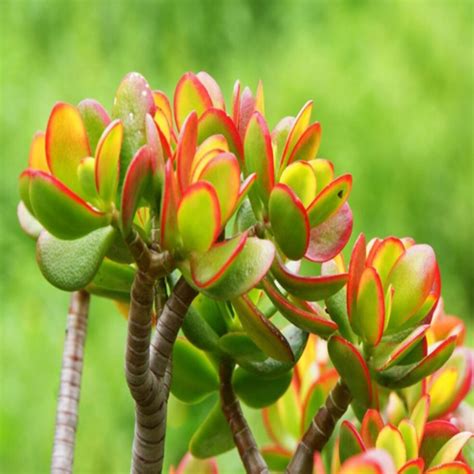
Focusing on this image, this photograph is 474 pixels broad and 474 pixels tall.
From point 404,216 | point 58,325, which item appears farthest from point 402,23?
point 58,325

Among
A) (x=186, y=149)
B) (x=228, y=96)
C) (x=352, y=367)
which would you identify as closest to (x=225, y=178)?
(x=186, y=149)

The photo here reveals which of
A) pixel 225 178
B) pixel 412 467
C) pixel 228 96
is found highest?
pixel 228 96

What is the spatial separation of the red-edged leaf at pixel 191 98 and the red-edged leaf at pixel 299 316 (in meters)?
0.10

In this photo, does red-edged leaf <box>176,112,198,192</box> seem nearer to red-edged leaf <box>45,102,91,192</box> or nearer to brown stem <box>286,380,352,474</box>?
red-edged leaf <box>45,102,91,192</box>

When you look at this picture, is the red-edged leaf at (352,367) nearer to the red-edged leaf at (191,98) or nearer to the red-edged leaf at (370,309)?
the red-edged leaf at (370,309)

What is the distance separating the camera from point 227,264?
445mm

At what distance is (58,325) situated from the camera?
2861 millimetres

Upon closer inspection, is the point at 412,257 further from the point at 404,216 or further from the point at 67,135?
the point at 404,216

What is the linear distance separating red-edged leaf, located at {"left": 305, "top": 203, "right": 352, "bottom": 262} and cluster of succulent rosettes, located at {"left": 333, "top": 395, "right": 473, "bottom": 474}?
0.25ft

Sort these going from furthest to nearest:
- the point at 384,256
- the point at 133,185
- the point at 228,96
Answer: the point at 228,96, the point at 384,256, the point at 133,185

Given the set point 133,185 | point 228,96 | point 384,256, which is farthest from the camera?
point 228,96

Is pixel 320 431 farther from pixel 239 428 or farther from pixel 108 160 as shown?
pixel 108 160

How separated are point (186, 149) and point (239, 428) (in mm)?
164

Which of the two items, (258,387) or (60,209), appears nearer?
(60,209)
